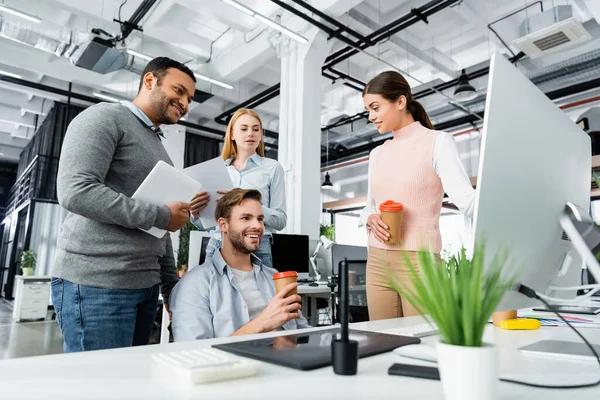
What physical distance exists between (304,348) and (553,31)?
494cm

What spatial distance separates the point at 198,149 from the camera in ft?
31.4

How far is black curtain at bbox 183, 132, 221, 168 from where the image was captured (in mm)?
9383

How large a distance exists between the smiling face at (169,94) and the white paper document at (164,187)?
1.07 ft

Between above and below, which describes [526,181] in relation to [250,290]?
above

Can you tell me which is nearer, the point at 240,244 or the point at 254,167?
the point at 240,244

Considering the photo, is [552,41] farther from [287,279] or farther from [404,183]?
[287,279]

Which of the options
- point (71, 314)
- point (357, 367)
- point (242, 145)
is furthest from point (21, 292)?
point (357, 367)

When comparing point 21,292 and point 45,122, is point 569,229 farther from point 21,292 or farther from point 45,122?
point 45,122

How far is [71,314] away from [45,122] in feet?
29.8

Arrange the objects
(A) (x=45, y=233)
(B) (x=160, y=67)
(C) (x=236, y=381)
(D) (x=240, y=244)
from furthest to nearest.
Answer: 1. (A) (x=45, y=233)
2. (D) (x=240, y=244)
3. (B) (x=160, y=67)
4. (C) (x=236, y=381)

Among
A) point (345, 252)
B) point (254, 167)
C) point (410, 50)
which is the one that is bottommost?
point (345, 252)

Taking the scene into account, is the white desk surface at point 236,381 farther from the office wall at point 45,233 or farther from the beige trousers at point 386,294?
the office wall at point 45,233

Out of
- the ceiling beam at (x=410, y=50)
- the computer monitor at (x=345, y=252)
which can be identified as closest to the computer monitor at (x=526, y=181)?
the computer monitor at (x=345, y=252)

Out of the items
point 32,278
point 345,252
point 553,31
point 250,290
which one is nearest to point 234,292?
point 250,290
